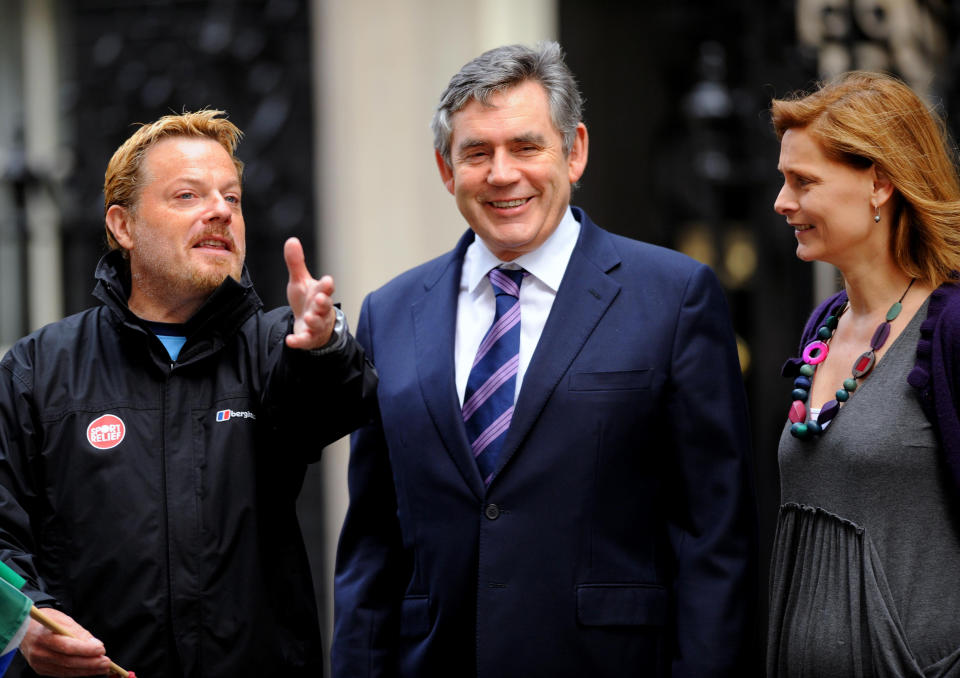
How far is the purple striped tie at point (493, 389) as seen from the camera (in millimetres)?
3221

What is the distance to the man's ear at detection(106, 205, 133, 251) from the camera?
3.31 meters

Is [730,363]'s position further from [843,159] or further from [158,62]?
[158,62]

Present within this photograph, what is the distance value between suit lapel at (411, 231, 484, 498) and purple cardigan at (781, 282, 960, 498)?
103 centimetres

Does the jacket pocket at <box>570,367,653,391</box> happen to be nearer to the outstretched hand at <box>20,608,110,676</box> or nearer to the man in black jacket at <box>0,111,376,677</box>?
the man in black jacket at <box>0,111,376,677</box>

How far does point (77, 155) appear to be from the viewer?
6684mm

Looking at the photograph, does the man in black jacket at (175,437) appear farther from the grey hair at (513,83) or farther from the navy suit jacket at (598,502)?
the grey hair at (513,83)

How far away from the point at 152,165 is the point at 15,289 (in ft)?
13.3

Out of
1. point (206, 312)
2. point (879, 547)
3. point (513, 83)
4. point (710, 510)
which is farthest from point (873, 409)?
point (206, 312)

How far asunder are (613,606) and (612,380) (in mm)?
517

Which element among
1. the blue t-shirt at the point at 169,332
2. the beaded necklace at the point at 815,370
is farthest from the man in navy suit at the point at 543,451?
the blue t-shirt at the point at 169,332

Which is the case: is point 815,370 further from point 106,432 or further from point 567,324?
point 106,432

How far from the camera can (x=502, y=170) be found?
322 cm

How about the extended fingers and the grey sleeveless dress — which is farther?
the extended fingers

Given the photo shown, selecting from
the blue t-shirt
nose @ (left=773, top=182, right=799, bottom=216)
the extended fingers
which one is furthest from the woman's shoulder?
the blue t-shirt
